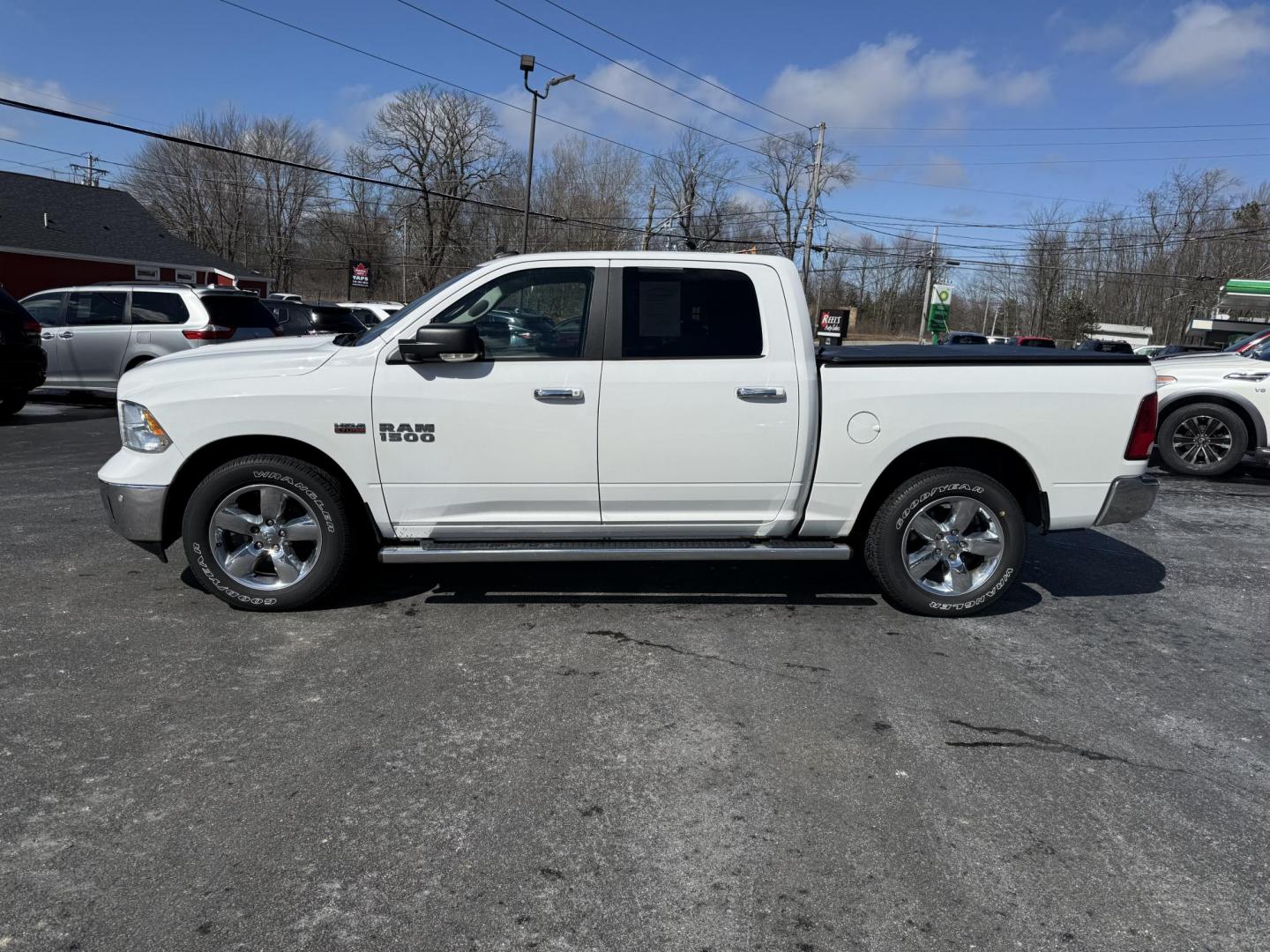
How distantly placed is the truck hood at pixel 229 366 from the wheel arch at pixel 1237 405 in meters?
8.84

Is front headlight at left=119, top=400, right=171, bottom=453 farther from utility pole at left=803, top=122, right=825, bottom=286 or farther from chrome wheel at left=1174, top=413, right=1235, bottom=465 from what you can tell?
utility pole at left=803, top=122, right=825, bottom=286

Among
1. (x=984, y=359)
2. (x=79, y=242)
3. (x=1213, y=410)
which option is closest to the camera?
(x=984, y=359)

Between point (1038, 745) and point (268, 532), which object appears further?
point (268, 532)

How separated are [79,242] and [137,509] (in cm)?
3907

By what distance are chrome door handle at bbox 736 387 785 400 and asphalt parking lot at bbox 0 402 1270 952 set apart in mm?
1258

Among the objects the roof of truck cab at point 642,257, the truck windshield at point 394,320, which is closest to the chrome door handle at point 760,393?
the roof of truck cab at point 642,257

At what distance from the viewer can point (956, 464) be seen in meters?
4.96

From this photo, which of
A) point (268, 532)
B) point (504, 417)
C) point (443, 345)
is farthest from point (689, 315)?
point (268, 532)

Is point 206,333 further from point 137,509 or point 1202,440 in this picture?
point 1202,440

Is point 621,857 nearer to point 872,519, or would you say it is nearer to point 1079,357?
point 872,519

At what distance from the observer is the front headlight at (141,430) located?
4473mm

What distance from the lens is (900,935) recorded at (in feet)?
7.83

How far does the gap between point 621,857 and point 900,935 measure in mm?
849

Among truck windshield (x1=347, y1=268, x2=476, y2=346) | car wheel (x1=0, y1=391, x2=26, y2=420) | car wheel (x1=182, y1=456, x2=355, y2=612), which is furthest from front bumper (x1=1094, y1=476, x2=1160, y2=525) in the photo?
car wheel (x1=0, y1=391, x2=26, y2=420)
